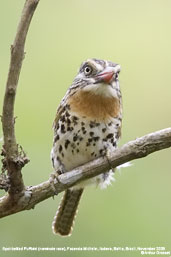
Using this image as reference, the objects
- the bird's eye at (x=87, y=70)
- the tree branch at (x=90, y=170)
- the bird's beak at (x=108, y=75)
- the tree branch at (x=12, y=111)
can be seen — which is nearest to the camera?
the tree branch at (x=12, y=111)

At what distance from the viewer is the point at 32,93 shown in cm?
412

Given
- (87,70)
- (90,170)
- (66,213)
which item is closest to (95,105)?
(87,70)

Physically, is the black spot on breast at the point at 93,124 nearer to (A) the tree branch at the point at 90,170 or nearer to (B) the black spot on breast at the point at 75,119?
(B) the black spot on breast at the point at 75,119

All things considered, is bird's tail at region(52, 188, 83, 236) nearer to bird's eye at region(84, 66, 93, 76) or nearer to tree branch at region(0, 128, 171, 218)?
bird's eye at region(84, 66, 93, 76)

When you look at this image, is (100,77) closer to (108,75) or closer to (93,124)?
(108,75)

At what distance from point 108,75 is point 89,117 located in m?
0.26

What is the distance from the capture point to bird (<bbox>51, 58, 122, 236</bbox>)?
3.17 m

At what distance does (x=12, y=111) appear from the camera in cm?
257

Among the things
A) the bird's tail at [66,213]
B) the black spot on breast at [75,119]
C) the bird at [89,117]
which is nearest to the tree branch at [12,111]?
the bird at [89,117]

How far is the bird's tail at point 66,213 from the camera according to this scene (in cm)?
387

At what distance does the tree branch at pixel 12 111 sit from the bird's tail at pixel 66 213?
43.6 inches

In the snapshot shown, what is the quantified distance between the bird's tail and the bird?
464 mm

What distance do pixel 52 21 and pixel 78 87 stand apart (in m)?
1.49

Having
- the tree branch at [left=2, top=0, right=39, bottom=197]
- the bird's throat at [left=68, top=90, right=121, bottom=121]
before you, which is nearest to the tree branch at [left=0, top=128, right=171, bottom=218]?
the tree branch at [left=2, top=0, right=39, bottom=197]
